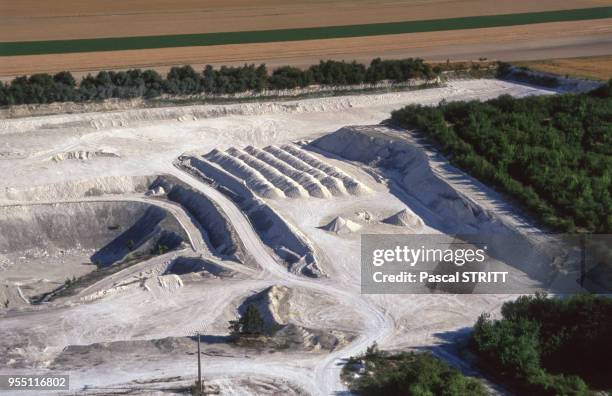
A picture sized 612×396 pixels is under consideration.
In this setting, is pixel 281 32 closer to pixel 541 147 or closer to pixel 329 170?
pixel 329 170

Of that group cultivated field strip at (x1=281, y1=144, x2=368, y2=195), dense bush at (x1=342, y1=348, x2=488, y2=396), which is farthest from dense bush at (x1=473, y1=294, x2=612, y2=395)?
cultivated field strip at (x1=281, y1=144, x2=368, y2=195)

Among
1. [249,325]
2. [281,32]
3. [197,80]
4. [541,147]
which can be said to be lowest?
[249,325]

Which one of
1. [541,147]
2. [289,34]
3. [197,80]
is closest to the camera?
[541,147]

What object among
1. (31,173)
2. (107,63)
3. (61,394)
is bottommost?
(61,394)

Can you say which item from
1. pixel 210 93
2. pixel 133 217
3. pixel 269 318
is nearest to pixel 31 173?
pixel 133 217

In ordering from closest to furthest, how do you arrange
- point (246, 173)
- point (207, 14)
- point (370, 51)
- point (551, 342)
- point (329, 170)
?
point (551, 342) → point (329, 170) → point (246, 173) → point (370, 51) → point (207, 14)

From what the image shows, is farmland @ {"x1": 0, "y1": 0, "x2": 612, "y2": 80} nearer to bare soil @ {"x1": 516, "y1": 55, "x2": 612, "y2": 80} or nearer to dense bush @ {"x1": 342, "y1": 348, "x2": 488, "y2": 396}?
bare soil @ {"x1": 516, "y1": 55, "x2": 612, "y2": 80}

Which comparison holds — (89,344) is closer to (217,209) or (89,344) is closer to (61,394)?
(61,394)

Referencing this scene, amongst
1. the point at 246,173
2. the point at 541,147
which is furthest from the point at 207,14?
the point at 541,147
